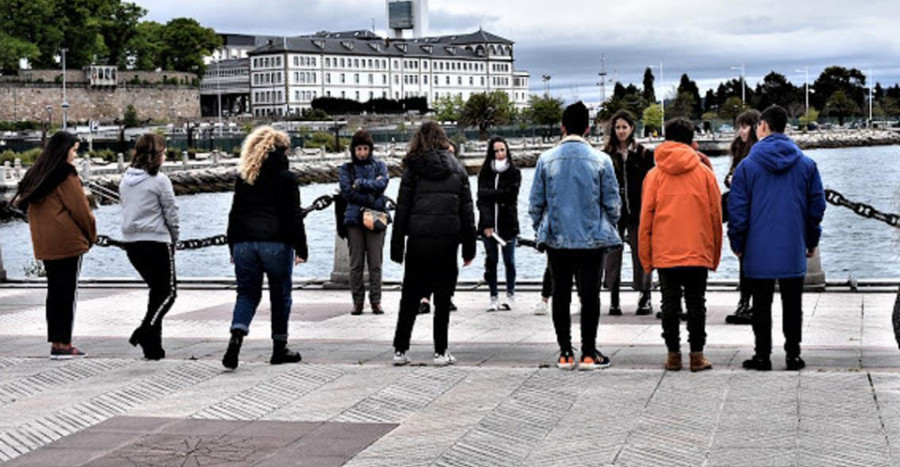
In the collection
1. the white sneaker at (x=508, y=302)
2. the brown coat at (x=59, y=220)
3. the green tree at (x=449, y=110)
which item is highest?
the green tree at (x=449, y=110)

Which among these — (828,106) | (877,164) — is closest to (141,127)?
(877,164)

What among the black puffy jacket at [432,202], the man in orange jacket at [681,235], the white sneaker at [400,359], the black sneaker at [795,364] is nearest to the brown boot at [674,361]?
the man in orange jacket at [681,235]

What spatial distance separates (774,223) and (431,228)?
2.57m

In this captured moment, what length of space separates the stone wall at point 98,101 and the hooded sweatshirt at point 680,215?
143722mm

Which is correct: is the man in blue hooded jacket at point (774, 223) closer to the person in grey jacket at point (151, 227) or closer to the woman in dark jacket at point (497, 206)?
the woman in dark jacket at point (497, 206)

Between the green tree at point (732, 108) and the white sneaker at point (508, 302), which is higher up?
the green tree at point (732, 108)

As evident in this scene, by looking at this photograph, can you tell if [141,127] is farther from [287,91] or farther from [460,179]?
[460,179]

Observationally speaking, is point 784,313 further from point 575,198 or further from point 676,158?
point 575,198

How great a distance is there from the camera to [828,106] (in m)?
191

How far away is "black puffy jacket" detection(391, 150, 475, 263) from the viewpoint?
10414 millimetres

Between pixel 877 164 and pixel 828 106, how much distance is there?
82.5 metres

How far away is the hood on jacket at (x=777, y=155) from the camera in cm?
971

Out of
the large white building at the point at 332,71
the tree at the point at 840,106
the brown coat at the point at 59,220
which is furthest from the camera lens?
the tree at the point at 840,106

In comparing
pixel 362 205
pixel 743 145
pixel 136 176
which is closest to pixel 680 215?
pixel 743 145
